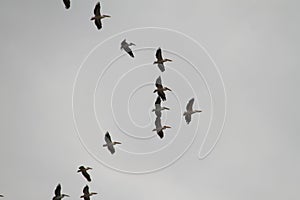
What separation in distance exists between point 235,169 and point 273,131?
231 mm

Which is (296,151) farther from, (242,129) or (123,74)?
(123,74)

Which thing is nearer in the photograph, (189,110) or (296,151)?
(189,110)

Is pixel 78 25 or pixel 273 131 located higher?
pixel 78 25

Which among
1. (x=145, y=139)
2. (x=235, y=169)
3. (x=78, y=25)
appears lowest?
(x=235, y=169)

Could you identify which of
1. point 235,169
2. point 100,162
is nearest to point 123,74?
point 100,162

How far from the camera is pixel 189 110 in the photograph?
2.56m

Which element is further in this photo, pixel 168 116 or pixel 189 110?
pixel 168 116

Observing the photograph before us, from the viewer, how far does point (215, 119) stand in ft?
9.48

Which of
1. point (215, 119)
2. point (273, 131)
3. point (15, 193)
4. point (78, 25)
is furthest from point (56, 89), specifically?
point (273, 131)

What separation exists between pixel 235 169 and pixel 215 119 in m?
0.23

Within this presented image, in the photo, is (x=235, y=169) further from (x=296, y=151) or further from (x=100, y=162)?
(x=100, y=162)

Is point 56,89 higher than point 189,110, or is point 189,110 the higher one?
point 56,89

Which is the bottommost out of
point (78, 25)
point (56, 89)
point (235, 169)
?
point (235, 169)

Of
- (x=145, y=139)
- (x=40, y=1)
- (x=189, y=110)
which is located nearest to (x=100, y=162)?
(x=145, y=139)
